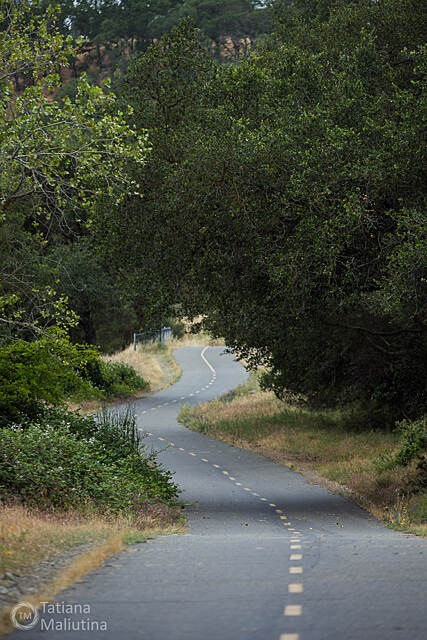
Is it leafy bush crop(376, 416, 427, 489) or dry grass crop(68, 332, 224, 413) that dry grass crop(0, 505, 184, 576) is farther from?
dry grass crop(68, 332, 224, 413)

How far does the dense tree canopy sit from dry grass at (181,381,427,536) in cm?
344

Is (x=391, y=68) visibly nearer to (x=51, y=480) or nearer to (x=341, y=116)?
(x=341, y=116)

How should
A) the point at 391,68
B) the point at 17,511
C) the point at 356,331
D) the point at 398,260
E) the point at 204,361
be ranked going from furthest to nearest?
1. the point at 204,361
2. the point at 356,331
3. the point at 391,68
4. the point at 398,260
5. the point at 17,511

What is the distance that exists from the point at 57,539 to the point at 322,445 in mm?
16581

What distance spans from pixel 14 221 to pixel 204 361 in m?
21.7

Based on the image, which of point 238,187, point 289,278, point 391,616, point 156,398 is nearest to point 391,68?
point 238,187

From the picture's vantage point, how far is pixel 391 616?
5.73m

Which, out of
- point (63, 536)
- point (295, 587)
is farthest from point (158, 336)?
point (295, 587)

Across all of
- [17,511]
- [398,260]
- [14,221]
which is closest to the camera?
[17,511]

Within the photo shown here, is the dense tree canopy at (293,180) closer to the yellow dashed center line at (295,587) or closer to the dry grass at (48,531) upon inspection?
the dry grass at (48,531)

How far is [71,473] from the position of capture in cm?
1351

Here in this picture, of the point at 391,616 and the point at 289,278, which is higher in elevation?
the point at 289,278

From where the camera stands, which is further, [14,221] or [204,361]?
[204,361]

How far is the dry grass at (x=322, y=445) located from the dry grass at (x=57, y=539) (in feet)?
14.8
